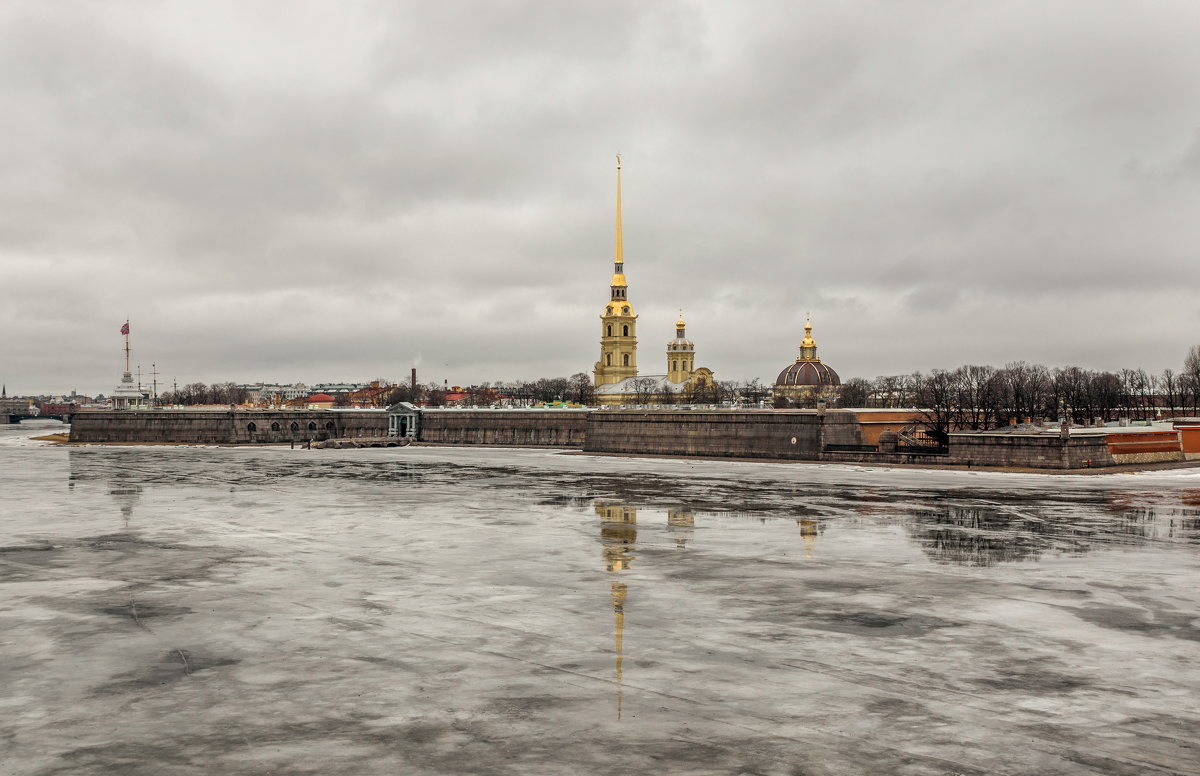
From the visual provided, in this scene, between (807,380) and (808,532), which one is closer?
(808,532)

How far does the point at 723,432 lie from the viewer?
65.9m

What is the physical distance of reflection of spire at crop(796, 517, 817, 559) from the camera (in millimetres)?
23938

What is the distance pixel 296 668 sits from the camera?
43.7 ft

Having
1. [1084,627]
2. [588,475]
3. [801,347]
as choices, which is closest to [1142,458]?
[588,475]

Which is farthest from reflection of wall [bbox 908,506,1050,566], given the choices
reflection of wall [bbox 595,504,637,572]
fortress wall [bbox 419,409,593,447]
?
fortress wall [bbox 419,409,593,447]

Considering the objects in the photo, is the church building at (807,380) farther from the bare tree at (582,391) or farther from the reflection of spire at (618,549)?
the reflection of spire at (618,549)

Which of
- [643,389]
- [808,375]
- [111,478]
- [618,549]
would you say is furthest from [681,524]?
[808,375]

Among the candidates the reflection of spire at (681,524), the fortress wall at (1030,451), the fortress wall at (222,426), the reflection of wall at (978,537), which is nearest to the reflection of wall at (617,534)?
the reflection of spire at (681,524)

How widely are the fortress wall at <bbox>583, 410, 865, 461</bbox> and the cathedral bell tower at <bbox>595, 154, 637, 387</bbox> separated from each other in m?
95.6

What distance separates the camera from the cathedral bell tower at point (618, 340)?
560ft

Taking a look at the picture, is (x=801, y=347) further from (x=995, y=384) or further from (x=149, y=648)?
(x=149, y=648)

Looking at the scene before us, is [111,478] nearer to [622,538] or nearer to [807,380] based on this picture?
[622,538]

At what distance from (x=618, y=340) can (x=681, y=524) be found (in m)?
142

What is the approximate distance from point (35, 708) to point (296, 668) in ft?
10.3
